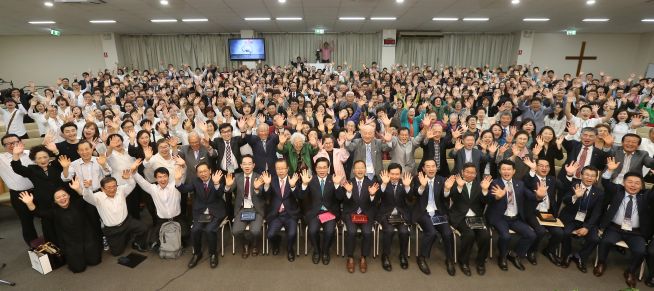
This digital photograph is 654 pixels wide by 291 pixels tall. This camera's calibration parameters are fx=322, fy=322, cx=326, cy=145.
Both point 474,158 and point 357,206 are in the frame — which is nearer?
point 357,206

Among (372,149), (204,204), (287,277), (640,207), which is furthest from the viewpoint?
(372,149)

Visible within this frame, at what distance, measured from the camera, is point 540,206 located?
3938 millimetres

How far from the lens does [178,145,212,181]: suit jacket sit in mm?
4324

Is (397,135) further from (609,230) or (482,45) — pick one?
(482,45)

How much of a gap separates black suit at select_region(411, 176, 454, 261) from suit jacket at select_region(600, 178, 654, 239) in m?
1.72

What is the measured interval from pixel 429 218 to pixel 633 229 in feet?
7.01

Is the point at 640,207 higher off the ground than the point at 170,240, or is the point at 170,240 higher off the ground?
the point at 640,207

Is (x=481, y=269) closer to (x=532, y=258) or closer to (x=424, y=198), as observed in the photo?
(x=532, y=258)

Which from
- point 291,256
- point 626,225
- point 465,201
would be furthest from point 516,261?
point 291,256

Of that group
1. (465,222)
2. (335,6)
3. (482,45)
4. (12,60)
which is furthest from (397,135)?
(12,60)

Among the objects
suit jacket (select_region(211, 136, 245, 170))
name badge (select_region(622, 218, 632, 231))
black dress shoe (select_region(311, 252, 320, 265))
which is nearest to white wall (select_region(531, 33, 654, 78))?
name badge (select_region(622, 218, 632, 231))

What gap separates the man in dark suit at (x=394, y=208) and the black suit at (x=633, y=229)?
6.98 ft

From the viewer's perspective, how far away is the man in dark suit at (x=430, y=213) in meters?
3.66

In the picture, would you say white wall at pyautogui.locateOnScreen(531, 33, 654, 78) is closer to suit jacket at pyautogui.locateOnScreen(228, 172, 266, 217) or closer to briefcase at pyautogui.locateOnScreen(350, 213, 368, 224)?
briefcase at pyautogui.locateOnScreen(350, 213, 368, 224)
